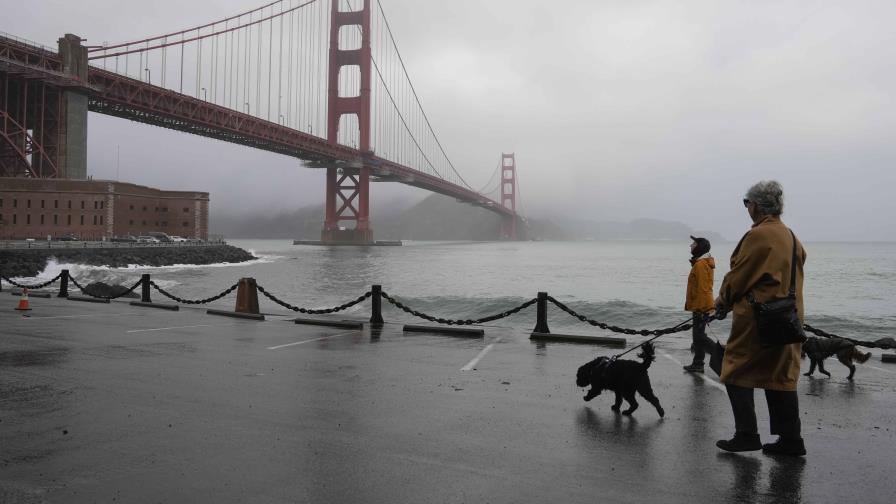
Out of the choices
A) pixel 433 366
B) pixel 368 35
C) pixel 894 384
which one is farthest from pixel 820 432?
pixel 368 35

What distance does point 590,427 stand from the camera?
213 inches

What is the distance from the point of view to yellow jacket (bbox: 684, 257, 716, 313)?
7.92m

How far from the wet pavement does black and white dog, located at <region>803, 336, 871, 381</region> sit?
210 millimetres

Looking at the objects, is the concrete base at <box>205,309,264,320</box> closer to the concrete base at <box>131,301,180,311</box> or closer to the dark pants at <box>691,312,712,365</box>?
the concrete base at <box>131,301,180,311</box>

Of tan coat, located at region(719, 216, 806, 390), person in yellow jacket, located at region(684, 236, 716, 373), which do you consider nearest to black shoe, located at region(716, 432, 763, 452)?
tan coat, located at region(719, 216, 806, 390)

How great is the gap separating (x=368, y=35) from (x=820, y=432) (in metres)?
104

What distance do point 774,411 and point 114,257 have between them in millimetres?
54599

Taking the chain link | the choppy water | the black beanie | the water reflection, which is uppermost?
the black beanie

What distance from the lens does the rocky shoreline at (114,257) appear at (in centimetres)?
3972

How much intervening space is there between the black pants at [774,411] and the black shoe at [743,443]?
1.4 inches

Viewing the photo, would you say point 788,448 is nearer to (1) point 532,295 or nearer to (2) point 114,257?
(1) point 532,295

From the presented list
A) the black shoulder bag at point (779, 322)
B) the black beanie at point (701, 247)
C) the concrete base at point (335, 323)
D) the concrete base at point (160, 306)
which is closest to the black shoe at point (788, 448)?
the black shoulder bag at point (779, 322)

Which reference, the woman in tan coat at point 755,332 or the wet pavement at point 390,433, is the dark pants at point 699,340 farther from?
the woman in tan coat at point 755,332

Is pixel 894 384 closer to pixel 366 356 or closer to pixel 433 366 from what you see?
pixel 433 366
